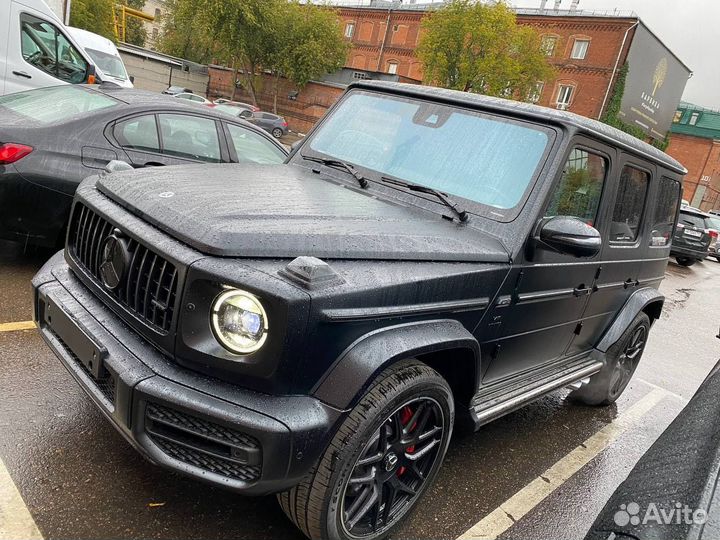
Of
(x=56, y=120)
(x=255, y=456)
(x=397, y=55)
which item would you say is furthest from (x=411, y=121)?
(x=397, y=55)

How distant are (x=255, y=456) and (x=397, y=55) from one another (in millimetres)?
56919

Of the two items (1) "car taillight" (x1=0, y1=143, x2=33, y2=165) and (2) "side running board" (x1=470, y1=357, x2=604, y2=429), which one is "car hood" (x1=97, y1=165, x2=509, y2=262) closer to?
(2) "side running board" (x1=470, y1=357, x2=604, y2=429)

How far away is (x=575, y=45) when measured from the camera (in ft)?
139

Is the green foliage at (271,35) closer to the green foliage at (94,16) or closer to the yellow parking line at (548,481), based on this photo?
the green foliage at (94,16)

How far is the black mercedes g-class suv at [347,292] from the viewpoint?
1.77 m

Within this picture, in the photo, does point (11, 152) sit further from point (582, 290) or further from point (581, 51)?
point (581, 51)

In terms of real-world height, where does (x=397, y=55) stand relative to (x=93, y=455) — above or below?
above

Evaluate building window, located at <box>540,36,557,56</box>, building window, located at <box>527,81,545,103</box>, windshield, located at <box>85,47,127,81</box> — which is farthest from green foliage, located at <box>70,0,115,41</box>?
building window, located at <box>540,36,557,56</box>

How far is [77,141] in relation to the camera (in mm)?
4203

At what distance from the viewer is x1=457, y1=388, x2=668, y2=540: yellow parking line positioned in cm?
268

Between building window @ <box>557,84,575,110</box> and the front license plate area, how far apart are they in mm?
46431

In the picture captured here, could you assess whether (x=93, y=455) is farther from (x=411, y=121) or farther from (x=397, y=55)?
(x=397, y=55)

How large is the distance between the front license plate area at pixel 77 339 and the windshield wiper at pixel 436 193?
166 cm

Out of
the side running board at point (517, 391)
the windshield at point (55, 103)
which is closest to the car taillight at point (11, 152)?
the windshield at point (55, 103)
